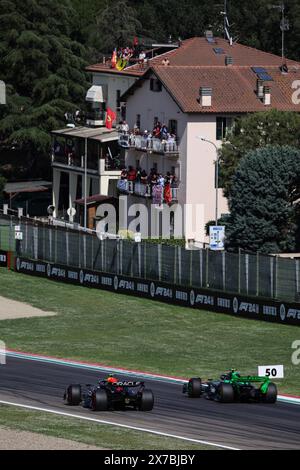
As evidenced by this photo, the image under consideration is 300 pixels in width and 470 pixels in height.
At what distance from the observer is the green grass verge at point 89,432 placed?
103 ft

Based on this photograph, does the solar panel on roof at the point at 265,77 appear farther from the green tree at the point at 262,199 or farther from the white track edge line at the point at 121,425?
the white track edge line at the point at 121,425

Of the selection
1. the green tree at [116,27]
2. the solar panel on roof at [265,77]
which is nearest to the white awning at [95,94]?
the solar panel on roof at [265,77]

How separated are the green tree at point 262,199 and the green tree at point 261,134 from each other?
434 cm

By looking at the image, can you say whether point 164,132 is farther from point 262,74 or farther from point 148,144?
point 262,74

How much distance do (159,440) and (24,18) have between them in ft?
268

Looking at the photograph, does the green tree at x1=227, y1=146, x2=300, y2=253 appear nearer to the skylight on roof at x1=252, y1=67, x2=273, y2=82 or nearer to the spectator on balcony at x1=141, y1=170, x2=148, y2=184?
the spectator on balcony at x1=141, y1=170, x2=148, y2=184

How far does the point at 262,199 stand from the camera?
77125 millimetres

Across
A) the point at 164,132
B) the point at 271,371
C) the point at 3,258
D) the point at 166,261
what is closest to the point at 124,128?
the point at 164,132

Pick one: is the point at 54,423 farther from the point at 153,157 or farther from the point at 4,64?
the point at 4,64

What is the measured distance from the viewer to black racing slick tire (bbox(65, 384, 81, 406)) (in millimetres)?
37181

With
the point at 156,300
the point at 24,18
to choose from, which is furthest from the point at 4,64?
the point at 156,300

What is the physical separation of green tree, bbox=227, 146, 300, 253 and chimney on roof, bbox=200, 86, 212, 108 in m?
10.3

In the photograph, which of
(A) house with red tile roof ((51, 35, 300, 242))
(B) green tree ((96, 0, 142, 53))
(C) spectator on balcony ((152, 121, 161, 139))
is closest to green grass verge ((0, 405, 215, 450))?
(A) house with red tile roof ((51, 35, 300, 242))
